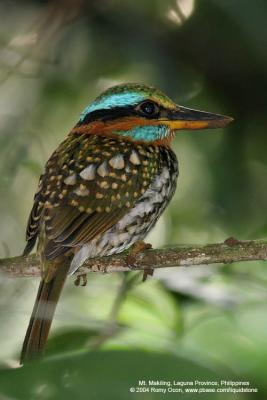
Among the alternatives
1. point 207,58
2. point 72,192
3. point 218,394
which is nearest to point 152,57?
point 207,58

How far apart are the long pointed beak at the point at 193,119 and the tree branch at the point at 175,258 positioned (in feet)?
2.13

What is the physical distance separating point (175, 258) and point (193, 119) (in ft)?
2.70

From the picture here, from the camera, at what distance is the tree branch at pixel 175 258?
2.51 m

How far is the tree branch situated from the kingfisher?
→ 81mm

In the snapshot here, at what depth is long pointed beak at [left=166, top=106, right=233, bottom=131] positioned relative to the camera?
122 inches

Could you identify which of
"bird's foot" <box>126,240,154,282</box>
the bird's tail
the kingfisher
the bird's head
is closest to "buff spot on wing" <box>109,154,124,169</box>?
the kingfisher

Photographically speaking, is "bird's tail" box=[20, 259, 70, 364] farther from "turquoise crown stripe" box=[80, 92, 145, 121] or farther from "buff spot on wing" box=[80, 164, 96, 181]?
"turquoise crown stripe" box=[80, 92, 145, 121]

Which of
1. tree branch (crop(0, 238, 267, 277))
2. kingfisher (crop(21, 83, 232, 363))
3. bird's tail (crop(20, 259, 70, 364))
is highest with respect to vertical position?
kingfisher (crop(21, 83, 232, 363))

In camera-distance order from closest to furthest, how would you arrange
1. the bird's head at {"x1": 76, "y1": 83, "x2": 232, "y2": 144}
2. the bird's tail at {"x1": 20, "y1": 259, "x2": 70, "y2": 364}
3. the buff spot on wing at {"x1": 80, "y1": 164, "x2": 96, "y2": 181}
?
the bird's tail at {"x1": 20, "y1": 259, "x2": 70, "y2": 364} < the buff spot on wing at {"x1": 80, "y1": 164, "x2": 96, "y2": 181} < the bird's head at {"x1": 76, "y1": 83, "x2": 232, "y2": 144}

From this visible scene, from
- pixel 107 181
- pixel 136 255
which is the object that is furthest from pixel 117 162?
pixel 136 255

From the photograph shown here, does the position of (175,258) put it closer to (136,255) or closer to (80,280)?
(136,255)

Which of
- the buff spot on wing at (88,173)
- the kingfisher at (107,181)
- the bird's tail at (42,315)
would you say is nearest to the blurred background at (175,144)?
the bird's tail at (42,315)

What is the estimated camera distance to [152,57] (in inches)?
144

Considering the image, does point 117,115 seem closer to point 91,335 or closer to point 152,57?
point 152,57
